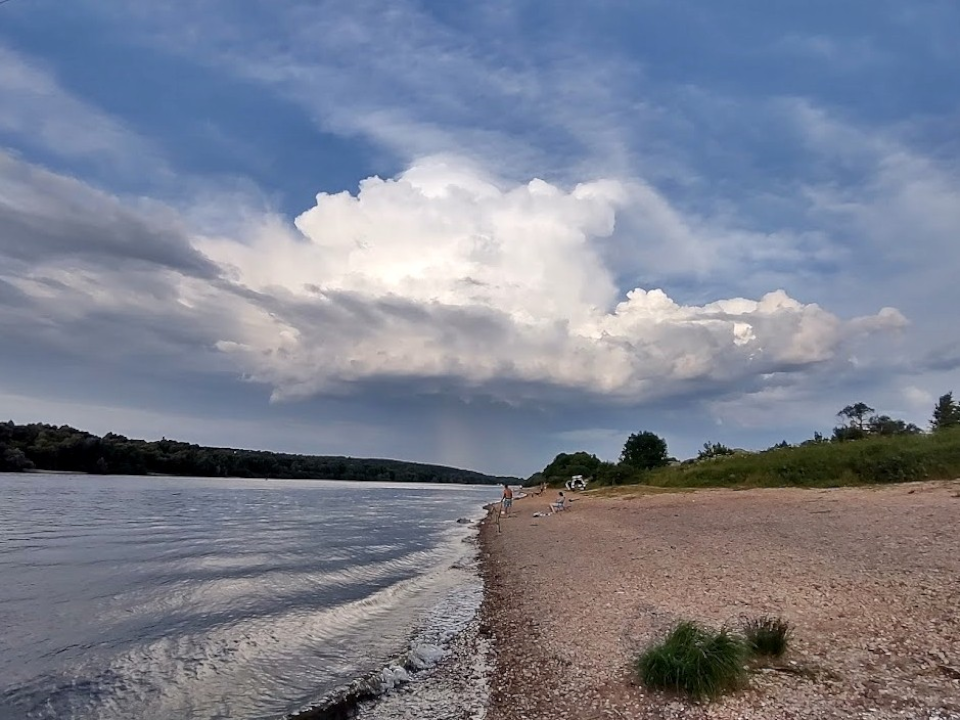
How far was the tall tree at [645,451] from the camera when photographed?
8975 centimetres

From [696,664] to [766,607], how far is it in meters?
3.82

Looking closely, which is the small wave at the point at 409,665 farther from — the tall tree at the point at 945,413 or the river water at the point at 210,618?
the tall tree at the point at 945,413

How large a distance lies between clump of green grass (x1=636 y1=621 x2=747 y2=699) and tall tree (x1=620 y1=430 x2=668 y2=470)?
81.3m

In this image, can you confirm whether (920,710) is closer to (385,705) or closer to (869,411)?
(385,705)

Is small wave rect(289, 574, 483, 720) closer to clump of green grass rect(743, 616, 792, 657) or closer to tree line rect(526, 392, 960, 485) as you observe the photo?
clump of green grass rect(743, 616, 792, 657)

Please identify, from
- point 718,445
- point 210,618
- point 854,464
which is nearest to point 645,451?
point 718,445

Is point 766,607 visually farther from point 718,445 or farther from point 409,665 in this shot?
point 718,445

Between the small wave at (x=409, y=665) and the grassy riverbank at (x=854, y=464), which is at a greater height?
the grassy riverbank at (x=854, y=464)

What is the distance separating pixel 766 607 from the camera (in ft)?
36.8

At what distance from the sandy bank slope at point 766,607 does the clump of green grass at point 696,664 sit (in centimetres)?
24

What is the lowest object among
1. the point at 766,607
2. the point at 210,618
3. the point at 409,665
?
the point at 210,618

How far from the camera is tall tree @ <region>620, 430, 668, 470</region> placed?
89.8 metres

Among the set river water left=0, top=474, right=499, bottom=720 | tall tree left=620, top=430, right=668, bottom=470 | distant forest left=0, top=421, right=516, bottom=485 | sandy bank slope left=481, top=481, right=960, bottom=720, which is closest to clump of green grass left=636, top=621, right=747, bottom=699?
sandy bank slope left=481, top=481, right=960, bottom=720

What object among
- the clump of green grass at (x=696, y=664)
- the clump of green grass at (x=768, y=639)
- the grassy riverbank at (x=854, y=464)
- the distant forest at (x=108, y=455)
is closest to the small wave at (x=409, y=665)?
the clump of green grass at (x=696, y=664)
